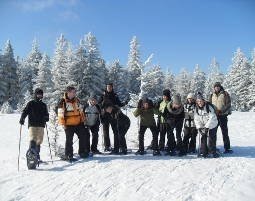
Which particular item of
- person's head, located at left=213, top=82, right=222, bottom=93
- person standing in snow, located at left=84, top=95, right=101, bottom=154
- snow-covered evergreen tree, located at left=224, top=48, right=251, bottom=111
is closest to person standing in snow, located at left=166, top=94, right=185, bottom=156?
person's head, located at left=213, top=82, right=222, bottom=93

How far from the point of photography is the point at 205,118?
12133 millimetres

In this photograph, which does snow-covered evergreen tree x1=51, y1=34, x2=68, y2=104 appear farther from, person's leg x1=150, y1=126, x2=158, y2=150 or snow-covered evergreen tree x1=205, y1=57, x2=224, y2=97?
person's leg x1=150, y1=126, x2=158, y2=150

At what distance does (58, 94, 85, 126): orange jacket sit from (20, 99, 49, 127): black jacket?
527 millimetres

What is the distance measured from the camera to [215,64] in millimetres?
84062

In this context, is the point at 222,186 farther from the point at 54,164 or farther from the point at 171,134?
the point at 54,164

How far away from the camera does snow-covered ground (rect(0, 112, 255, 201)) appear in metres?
8.94

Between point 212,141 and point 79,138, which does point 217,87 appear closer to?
point 212,141

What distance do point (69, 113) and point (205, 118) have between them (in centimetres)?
421

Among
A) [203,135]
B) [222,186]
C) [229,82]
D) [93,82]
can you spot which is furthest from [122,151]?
[229,82]

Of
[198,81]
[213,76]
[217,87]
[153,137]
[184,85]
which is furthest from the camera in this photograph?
[184,85]

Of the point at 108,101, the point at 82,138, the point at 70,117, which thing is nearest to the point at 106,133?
the point at 108,101

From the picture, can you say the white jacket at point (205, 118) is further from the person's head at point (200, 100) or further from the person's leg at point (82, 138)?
the person's leg at point (82, 138)

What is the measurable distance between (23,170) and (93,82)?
43.3 metres

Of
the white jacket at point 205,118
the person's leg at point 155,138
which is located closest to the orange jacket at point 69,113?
the person's leg at point 155,138
